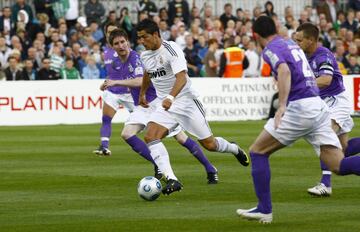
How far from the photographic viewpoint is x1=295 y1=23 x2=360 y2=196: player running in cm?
A: 1357

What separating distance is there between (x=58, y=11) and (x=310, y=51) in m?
22.1

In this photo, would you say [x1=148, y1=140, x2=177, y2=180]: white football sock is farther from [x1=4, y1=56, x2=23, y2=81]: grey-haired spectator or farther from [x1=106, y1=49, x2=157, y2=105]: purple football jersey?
[x1=4, y1=56, x2=23, y2=81]: grey-haired spectator

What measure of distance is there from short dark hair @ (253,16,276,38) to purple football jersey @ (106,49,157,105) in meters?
5.19

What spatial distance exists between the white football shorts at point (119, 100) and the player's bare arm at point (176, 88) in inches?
236

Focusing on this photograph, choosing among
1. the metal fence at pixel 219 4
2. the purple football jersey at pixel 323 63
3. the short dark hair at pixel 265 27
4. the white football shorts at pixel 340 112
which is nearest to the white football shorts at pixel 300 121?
the short dark hair at pixel 265 27

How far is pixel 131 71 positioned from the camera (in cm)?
1789

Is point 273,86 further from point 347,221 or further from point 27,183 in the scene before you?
point 347,221

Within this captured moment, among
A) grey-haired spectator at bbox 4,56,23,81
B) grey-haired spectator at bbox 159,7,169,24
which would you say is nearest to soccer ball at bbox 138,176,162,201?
grey-haired spectator at bbox 4,56,23,81

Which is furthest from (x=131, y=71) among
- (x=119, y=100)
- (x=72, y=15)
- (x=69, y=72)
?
(x=72, y=15)

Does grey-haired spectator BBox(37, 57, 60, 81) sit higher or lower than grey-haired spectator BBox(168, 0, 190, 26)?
lower

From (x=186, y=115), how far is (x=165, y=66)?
705mm

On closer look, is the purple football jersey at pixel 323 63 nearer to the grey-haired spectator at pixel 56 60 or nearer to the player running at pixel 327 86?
the player running at pixel 327 86

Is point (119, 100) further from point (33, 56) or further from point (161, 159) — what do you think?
point (33, 56)

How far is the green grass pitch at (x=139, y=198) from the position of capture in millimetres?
11406
